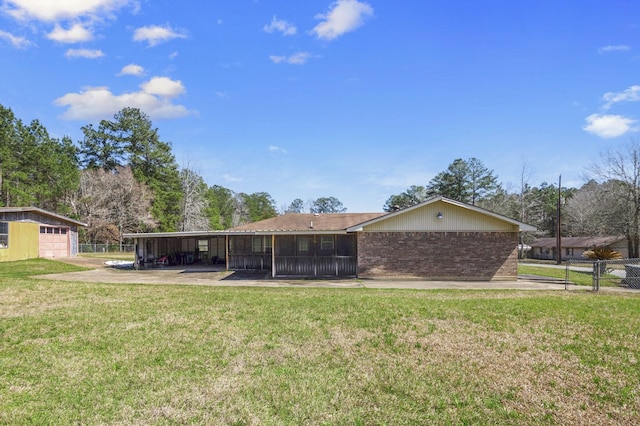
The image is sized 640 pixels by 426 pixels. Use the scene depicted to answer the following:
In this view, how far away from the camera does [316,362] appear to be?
579cm

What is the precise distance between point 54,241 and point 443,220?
25744 mm

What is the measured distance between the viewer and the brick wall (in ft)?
55.1

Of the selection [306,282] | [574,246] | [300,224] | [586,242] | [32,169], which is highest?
[32,169]

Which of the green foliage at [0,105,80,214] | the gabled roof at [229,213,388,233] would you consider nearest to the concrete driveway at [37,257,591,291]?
the gabled roof at [229,213,388,233]

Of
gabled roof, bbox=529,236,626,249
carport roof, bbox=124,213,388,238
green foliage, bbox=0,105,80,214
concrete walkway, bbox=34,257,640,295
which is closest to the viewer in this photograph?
concrete walkway, bbox=34,257,640,295

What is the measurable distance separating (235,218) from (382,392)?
6779 cm

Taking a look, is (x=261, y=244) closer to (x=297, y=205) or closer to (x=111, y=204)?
(x=111, y=204)

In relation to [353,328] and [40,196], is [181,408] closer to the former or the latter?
[353,328]

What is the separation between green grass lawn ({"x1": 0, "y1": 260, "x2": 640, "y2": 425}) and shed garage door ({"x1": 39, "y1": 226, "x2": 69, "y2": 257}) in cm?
1849

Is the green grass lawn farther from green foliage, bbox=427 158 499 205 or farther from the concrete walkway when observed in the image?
green foliage, bbox=427 158 499 205

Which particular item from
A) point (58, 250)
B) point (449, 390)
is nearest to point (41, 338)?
point (449, 390)

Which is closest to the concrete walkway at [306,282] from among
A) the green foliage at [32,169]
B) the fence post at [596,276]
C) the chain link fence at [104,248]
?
the fence post at [596,276]

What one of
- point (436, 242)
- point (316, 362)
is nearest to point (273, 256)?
point (436, 242)

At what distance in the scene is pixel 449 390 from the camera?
490 centimetres
